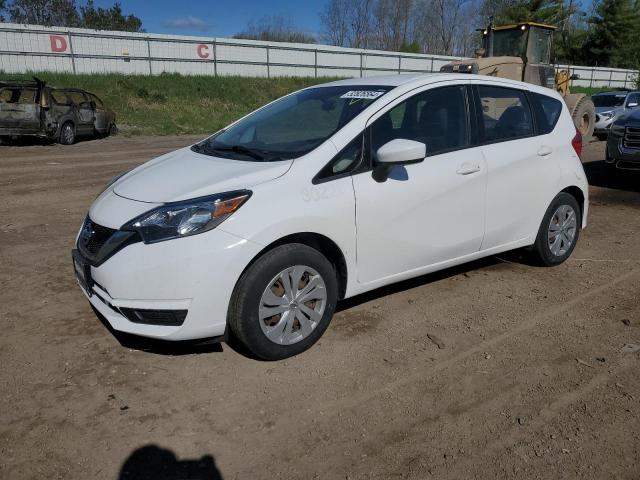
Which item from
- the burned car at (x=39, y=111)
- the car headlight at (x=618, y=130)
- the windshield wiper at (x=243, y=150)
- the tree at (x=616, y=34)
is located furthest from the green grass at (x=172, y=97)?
the tree at (x=616, y=34)

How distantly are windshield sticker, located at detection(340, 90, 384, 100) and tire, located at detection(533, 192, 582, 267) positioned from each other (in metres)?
2.01

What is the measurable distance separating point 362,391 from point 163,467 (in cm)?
117

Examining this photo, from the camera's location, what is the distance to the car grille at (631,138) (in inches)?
350

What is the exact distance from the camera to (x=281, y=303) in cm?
347

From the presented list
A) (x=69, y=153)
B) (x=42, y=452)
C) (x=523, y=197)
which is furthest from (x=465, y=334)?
(x=69, y=153)

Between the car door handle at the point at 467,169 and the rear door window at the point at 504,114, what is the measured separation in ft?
1.06

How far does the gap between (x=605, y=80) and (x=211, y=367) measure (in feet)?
174

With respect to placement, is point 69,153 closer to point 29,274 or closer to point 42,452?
point 29,274

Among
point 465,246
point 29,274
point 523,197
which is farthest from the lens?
point 29,274

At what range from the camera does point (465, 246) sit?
14.5 feet

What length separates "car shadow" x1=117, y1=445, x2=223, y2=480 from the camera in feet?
8.51

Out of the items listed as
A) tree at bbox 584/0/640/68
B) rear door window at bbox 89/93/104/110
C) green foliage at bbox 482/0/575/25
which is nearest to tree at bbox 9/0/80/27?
rear door window at bbox 89/93/104/110

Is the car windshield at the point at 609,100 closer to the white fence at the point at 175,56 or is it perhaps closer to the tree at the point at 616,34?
the white fence at the point at 175,56

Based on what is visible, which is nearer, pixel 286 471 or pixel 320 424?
pixel 286 471
